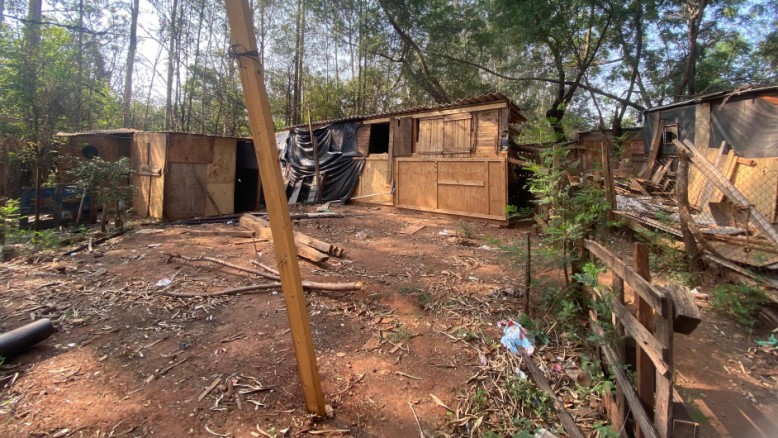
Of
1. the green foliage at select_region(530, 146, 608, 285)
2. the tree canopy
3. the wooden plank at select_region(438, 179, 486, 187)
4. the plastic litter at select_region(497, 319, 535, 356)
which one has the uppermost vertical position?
the tree canopy

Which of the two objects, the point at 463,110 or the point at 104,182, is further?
the point at 463,110

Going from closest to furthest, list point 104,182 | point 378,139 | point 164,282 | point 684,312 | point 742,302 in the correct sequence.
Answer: point 684,312, point 742,302, point 164,282, point 104,182, point 378,139

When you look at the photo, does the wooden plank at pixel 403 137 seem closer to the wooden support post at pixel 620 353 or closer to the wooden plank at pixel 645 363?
the wooden support post at pixel 620 353

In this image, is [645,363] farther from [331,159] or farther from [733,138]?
[331,159]

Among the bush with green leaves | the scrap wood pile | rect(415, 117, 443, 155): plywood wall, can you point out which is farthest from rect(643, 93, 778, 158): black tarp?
the bush with green leaves

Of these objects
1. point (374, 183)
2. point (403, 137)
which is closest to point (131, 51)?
point (374, 183)

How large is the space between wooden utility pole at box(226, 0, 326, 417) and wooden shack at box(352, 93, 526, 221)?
6923mm

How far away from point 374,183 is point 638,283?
33.6ft

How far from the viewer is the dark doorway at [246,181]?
473 inches

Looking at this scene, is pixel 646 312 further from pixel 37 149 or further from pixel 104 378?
pixel 37 149

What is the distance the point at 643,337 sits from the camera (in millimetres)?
1918

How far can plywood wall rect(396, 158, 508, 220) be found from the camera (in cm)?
885

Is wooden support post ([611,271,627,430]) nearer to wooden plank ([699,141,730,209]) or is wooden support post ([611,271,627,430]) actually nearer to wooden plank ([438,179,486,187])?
wooden plank ([699,141,730,209])

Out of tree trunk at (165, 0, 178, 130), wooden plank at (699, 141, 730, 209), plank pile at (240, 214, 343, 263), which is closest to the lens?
plank pile at (240, 214, 343, 263)
